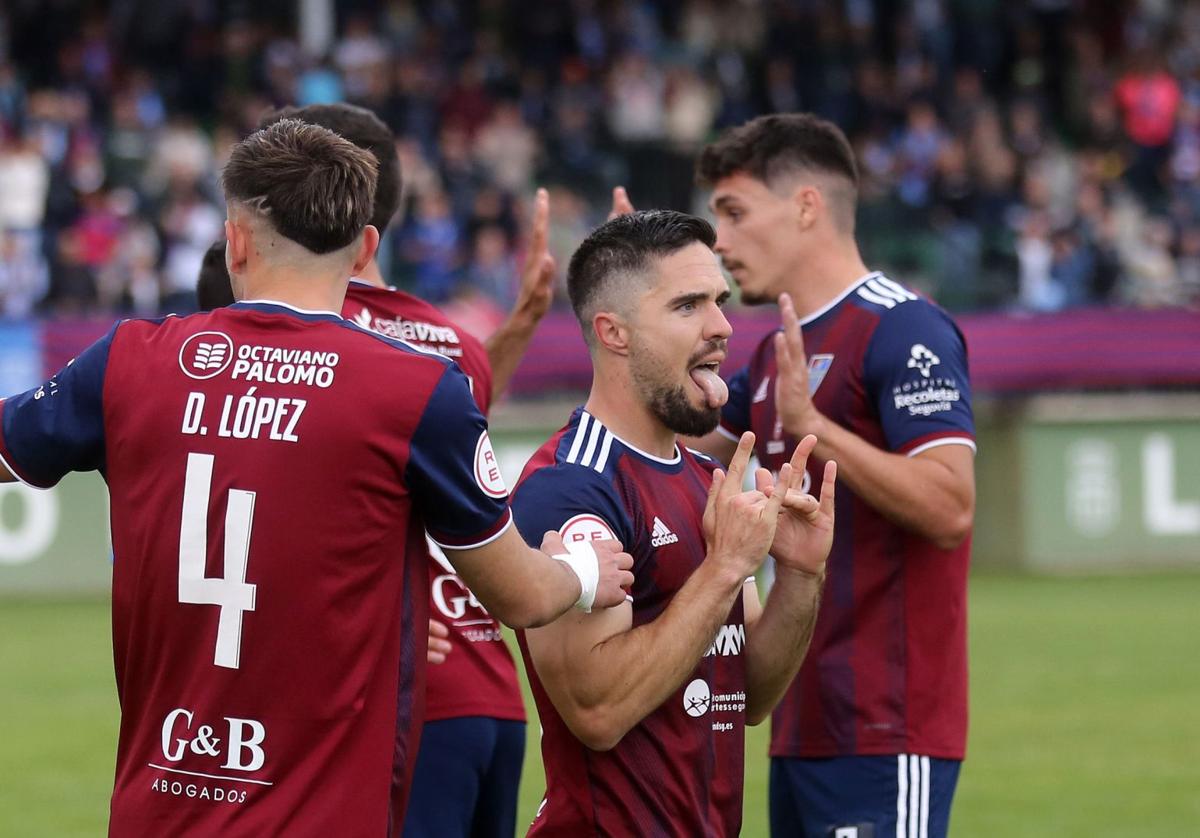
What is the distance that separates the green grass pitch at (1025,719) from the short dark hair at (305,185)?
520 centimetres

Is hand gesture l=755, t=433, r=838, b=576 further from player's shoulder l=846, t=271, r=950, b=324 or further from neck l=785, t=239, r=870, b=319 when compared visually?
neck l=785, t=239, r=870, b=319

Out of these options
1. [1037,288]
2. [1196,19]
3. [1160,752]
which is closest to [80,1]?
[1037,288]

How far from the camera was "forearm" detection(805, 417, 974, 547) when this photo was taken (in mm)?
4785

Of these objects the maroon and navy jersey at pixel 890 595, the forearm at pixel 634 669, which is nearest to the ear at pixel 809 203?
the maroon and navy jersey at pixel 890 595

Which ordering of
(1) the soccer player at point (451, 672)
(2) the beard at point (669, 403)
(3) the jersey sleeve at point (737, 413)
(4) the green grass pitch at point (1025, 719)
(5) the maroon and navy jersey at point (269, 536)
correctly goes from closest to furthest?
(5) the maroon and navy jersey at point (269, 536) < (2) the beard at point (669, 403) < (1) the soccer player at point (451, 672) < (3) the jersey sleeve at point (737, 413) < (4) the green grass pitch at point (1025, 719)

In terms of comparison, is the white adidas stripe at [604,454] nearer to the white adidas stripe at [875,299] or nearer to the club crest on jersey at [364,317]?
the club crest on jersey at [364,317]

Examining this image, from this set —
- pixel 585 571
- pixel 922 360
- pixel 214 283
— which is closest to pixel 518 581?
pixel 585 571

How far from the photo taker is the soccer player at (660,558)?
3887 millimetres

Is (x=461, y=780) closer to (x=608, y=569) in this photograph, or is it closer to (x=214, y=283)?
(x=608, y=569)

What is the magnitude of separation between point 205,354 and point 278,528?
0.38 meters

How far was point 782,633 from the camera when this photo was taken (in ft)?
14.0

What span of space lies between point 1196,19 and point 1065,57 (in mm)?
1882

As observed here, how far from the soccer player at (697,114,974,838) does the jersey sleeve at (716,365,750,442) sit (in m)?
0.32

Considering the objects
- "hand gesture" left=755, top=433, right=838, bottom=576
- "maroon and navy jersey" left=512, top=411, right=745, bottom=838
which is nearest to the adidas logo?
"maroon and navy jersey" left=512, top=411, right=745, bottom=838
